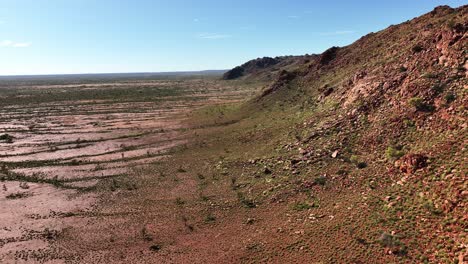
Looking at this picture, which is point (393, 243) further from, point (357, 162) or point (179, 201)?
point (179, 201)

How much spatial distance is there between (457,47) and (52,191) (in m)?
36.5

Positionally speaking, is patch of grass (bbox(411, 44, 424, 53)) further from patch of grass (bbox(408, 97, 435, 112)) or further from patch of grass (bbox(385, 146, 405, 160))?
patch of grass (bbox(385, 146, 405, 160))

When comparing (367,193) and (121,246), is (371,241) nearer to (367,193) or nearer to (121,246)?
(367,193)

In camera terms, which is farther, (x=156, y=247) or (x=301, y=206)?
(x=301, y=206)

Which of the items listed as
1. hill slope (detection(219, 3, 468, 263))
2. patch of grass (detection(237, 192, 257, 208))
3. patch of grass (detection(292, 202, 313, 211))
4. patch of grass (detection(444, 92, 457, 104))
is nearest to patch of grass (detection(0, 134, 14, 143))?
patch of grass (detection(237, 192, 257, 208))

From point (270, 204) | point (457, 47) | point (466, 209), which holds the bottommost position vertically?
point (270, 204)

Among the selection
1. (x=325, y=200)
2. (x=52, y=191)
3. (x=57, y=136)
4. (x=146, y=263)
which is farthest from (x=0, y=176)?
(x=325, y=200)

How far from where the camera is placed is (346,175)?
73.3ft

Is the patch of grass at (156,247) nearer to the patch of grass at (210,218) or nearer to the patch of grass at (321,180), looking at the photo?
the patch of grass at (210,218)

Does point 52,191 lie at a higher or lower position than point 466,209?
lower

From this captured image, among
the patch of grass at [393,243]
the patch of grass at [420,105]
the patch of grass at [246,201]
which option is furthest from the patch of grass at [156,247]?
Answer: the patch of grass at [420,105]

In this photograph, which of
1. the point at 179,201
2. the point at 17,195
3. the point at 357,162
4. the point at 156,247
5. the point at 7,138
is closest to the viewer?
the point at 156,247

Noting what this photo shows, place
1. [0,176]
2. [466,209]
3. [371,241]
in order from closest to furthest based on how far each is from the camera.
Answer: [466,209] → [371,241] → [0,176]

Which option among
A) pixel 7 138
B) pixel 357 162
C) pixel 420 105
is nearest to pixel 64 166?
pixel 7 138
